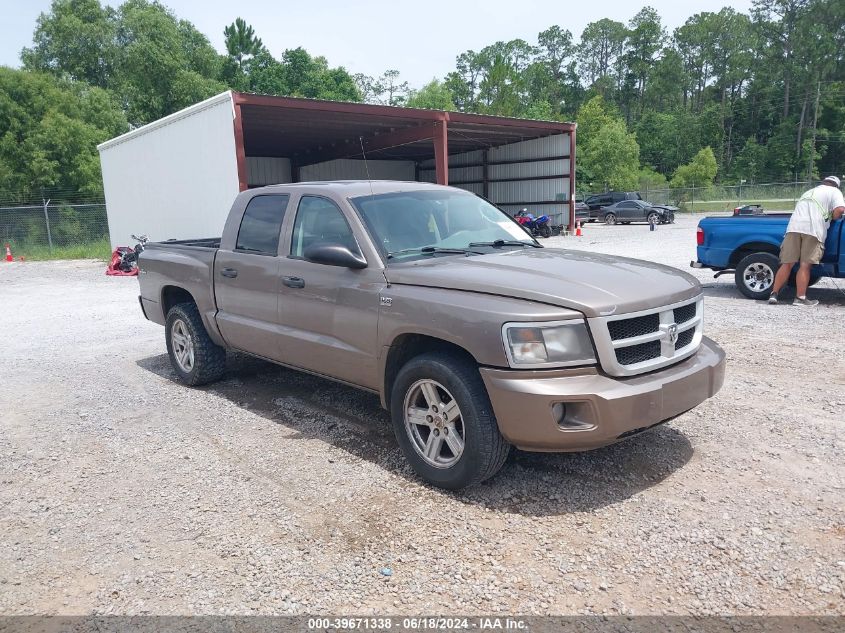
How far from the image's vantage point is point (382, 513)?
360cm

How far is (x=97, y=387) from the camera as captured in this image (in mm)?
6465

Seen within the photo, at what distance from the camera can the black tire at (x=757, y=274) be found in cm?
978

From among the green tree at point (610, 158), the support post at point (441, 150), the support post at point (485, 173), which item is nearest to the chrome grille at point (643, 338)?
the support post at point (441, 150)

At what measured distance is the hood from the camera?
3.47 metres

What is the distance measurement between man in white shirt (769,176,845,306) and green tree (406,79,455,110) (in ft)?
228

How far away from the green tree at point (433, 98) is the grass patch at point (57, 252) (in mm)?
55060

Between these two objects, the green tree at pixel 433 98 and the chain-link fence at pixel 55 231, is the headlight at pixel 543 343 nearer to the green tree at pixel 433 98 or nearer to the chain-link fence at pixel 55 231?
the chain-link fence at pixel 55 231

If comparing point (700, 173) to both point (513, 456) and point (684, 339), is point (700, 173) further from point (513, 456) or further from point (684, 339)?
point (513, 456)

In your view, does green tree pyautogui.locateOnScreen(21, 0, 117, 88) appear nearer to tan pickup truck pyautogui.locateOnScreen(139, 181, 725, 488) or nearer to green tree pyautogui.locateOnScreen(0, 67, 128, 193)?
green tree pyautogui.locateOnScreen(0, 67, 128, 193)

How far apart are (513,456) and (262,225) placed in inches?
110

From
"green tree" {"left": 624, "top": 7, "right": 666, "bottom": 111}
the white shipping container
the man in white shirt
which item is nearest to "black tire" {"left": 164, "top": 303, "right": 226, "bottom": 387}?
the man in white shirt

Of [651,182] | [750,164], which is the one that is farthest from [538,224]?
[750,164]

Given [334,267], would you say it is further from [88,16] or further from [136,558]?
[88,16]

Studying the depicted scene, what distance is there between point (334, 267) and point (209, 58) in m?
61.7
